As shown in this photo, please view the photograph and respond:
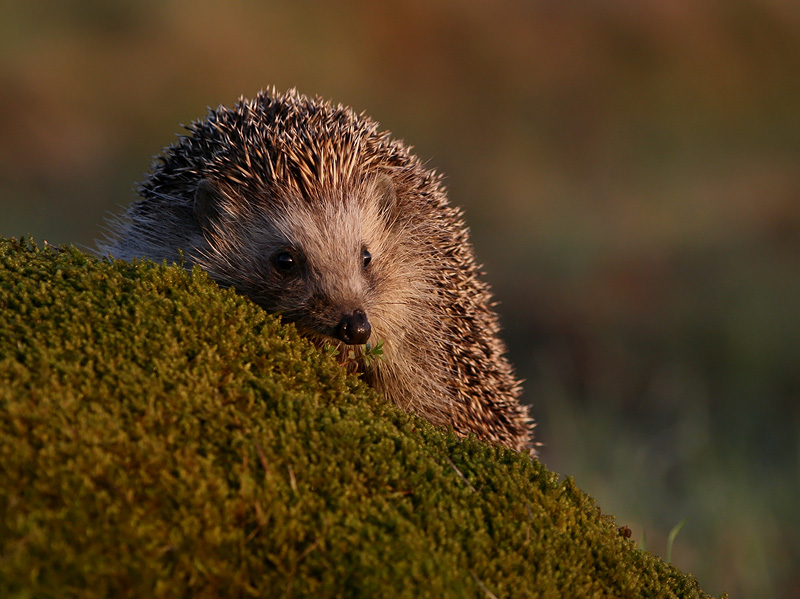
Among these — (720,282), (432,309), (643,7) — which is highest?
(643,7)

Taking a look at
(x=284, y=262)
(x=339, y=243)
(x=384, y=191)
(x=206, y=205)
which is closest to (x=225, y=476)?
(x=284, y=262)

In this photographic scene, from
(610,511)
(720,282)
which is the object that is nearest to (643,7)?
(720,282)

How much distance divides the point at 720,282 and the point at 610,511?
19.2 ft

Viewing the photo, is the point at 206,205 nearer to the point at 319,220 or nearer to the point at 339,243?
the point at 319,220

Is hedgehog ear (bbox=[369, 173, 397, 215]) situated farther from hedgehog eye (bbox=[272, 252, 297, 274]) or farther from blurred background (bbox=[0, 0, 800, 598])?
blurred background (bbox=[0, 0, 800, 598])

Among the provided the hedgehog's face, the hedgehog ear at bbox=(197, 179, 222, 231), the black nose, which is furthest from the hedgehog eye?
the black nose

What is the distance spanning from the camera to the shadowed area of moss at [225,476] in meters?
1.90

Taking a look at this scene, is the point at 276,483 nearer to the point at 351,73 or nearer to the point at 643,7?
the point at 351,73

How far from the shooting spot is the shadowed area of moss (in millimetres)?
1896

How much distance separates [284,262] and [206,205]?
51 centimetres

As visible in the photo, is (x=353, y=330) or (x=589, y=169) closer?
Result: (x=353, y=330)

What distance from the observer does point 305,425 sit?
2354 mm

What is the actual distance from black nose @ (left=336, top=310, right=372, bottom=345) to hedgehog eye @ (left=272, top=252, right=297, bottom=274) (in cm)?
52

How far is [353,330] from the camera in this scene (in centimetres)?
356
